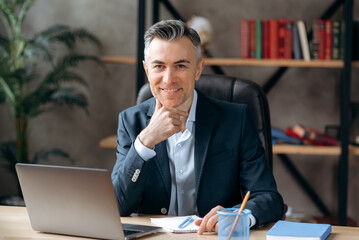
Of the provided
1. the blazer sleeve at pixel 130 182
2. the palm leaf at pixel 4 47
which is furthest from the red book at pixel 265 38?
the blazer sleeve at pixel 130 182

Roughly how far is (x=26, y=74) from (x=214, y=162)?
73.3 inches

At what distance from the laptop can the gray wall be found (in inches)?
91.6

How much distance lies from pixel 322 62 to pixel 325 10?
0.55 metres

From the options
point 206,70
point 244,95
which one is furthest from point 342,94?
point 244,95

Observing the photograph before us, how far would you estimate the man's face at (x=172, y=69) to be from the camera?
1.71m

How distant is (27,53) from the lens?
10.4 feet

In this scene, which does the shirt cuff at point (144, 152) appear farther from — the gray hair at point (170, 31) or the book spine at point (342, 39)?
the book spine at point (342, 39)

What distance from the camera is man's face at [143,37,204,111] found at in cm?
171

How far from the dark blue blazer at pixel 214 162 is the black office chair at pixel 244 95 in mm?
146

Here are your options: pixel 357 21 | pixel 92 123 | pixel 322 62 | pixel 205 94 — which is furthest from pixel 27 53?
pixel 357 21

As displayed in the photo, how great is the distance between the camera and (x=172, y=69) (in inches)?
67.9

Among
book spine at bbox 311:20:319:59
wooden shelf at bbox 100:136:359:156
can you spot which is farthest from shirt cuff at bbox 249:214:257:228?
book spine at bbox 311:20:319:59

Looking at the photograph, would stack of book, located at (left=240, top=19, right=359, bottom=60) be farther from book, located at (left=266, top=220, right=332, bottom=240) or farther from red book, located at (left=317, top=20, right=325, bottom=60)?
book, located at (left=266, top=220, right=332, bottom=240)

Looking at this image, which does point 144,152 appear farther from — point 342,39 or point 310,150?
point 342,39
